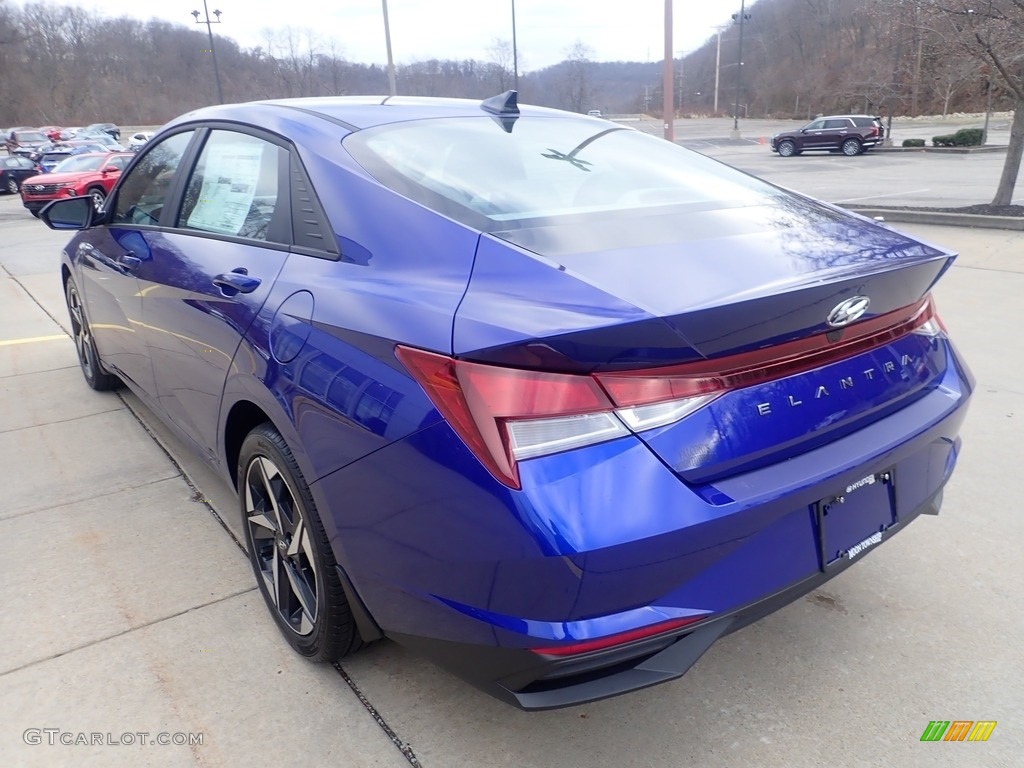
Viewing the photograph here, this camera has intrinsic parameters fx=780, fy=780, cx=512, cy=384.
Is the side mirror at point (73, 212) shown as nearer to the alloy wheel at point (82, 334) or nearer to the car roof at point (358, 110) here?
the alloy wheel at point (82, 334)

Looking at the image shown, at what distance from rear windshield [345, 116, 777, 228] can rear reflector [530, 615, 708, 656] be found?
102 centimetres

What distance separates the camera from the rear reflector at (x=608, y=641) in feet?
5.05

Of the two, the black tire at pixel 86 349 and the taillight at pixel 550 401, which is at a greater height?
the taillight at pixel 550 401

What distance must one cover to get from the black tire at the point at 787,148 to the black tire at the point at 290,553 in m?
34.1

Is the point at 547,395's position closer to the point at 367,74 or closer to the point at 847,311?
the point at 847,311

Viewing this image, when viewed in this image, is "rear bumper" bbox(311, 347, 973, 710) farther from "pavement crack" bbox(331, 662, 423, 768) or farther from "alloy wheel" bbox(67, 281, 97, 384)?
"alloy wheel" bbox(67, 281, 97, 384)

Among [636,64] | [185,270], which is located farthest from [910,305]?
[636,64]

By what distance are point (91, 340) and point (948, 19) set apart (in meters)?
10.8

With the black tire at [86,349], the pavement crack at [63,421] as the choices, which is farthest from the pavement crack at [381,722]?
the black tire at [86,349]

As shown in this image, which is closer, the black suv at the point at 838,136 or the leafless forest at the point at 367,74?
the black suv at the point at 838,136

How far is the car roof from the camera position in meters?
2.53

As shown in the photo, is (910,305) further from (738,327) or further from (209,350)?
(209,350)

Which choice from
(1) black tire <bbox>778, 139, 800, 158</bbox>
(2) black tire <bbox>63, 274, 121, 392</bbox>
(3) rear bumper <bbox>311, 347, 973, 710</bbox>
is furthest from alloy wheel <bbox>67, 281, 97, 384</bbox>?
(1) black tire <bbox>778, 139, 800, 158</bbox>

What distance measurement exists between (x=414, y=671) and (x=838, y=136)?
33603 millimetres
